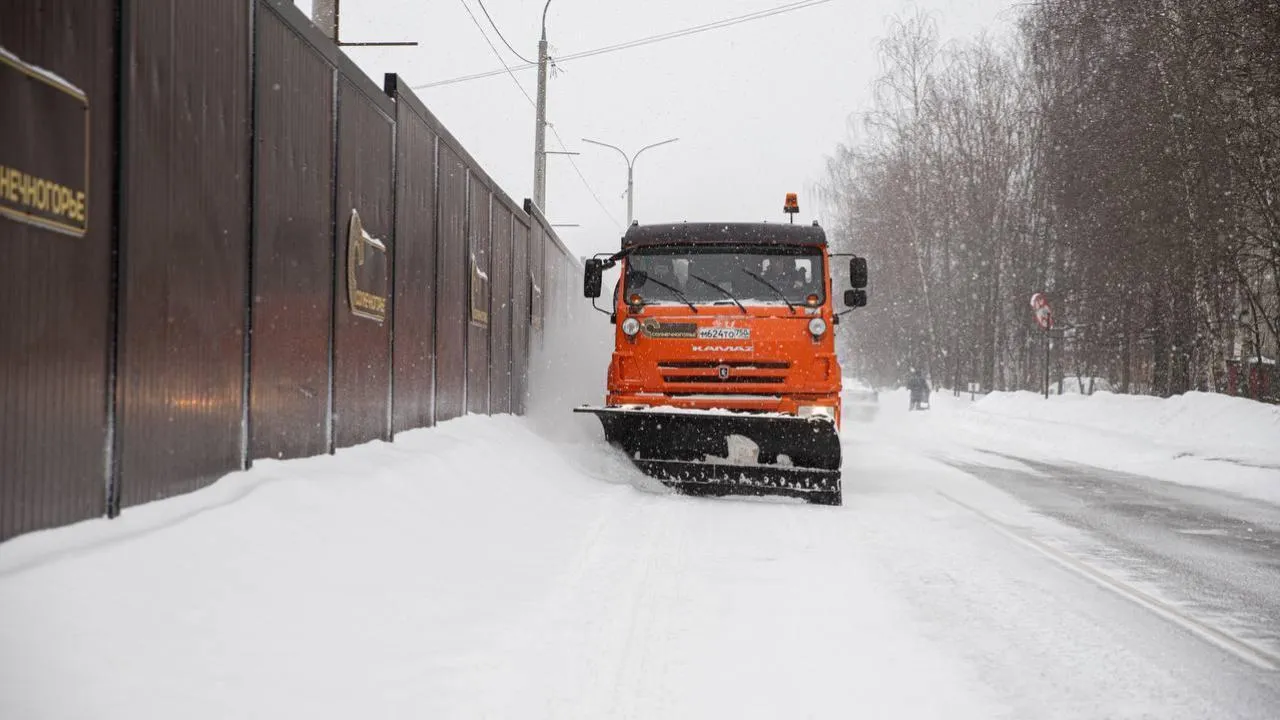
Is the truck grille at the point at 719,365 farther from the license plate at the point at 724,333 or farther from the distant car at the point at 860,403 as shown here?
the distant car at the point at 860,403

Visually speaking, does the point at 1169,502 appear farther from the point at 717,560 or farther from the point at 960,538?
the point at 717,560

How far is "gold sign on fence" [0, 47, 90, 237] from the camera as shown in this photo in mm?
3289

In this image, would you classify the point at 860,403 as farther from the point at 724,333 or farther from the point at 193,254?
the point at 193,254

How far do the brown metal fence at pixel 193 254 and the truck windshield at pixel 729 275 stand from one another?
8.31ft

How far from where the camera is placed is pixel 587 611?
501cm

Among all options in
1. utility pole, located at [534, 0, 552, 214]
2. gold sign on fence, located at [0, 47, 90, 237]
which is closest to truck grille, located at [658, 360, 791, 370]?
gold sign on fence, located at [0, 47, 90, 237]

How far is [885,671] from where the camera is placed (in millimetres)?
4156

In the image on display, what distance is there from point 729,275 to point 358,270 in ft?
13.9

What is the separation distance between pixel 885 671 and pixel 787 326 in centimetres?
597

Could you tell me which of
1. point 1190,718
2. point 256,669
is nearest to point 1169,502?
point 1190,718

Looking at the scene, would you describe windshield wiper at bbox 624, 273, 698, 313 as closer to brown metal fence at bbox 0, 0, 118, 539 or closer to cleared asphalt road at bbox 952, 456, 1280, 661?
cleared asphalt road at bbox 952, 456, 1280, 661

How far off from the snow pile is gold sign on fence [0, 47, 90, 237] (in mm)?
13670

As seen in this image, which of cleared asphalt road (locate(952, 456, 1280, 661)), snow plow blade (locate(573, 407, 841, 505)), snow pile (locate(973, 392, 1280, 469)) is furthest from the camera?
snow pile (locate(973, 392, 1280, 469))

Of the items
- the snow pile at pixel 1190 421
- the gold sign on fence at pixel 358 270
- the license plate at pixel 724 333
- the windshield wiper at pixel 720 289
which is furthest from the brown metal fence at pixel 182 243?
the snow pile at pixel 1190 421
